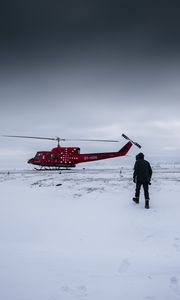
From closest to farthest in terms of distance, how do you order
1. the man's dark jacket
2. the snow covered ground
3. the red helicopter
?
1. the snow covered ground
2. the man's dark jacket
3. the red helicopter

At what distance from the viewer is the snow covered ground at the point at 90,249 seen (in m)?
5.13

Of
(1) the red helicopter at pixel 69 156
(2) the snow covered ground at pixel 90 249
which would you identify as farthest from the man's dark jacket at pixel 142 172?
(1) the red helicopter at pixel 69 156

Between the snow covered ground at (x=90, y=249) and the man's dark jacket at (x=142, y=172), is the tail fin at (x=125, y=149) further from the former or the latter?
the man's dark jacket at (x=142, y=172)

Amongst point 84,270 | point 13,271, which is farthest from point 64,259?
point 13,271

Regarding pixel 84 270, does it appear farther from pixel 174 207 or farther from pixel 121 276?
pixel 174 207

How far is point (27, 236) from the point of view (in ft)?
26.7

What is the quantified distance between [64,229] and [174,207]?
4.89 meters

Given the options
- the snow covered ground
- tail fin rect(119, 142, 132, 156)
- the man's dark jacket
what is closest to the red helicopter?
tail fin rect(119, 142, 132, 156)

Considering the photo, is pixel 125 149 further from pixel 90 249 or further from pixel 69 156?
pixel 90 249

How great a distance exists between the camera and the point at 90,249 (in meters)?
7.07

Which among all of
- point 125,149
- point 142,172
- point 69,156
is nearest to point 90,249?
point 142,172

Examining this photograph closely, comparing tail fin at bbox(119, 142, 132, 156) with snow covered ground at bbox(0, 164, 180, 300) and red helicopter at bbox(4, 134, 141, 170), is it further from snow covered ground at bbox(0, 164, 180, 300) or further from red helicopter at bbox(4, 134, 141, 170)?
snow covered ground at bbox(0, 164, 180, 300)

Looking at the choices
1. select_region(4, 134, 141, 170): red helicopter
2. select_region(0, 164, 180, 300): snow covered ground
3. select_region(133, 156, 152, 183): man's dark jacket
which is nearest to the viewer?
select_region(0, 164, 180, 300): snow covered ground

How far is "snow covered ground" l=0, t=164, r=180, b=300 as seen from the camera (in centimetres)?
513
